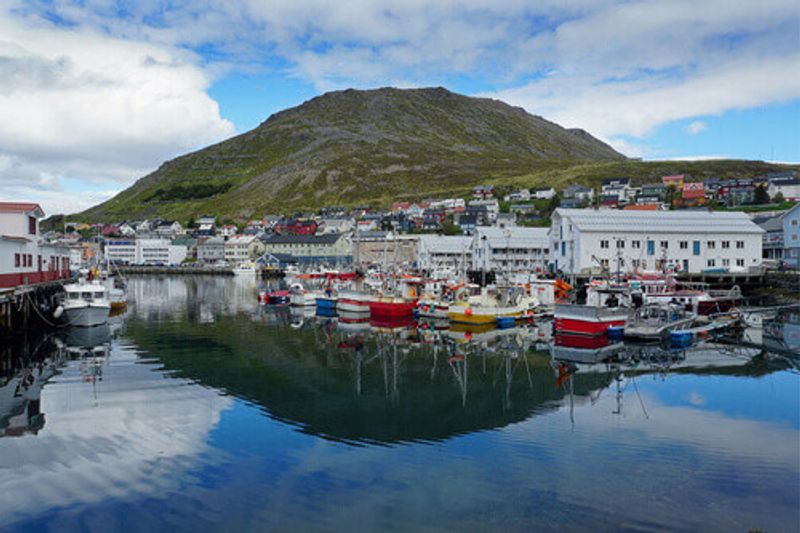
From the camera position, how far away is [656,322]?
33.2 m

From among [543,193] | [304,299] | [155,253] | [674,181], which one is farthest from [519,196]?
[304,299]

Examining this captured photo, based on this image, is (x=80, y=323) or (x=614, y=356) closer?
(x=614, y=356)

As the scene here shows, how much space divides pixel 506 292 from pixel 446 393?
77.7ft

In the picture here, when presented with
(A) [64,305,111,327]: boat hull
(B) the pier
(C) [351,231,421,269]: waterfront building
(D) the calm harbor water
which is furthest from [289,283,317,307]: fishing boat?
(C) [351,231,421,269]: waterfront building

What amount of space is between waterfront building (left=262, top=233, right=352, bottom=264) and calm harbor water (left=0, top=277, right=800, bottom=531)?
98373 millimetres

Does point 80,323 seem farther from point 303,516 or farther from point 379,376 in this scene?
point 303,516

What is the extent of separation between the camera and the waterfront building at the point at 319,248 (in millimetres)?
128500

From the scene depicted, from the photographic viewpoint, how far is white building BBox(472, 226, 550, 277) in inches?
3004

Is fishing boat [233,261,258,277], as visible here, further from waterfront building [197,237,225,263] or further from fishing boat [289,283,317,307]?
fishing boat [289,283,317,307]

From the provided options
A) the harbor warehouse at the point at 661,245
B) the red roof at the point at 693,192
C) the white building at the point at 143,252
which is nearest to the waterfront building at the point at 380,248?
the harbor warehouse at the point at 661,245

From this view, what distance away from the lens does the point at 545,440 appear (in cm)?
1591

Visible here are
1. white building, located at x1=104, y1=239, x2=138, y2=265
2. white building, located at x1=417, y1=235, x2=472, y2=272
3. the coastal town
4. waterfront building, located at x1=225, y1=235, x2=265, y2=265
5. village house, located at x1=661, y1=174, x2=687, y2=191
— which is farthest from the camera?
white building, located at x1=104, y1=239, x2=138, y2=265

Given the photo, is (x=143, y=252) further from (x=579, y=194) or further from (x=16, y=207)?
(x=16, y=207)

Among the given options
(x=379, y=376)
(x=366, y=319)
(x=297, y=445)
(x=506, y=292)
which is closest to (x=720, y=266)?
(x=506, y=292)
